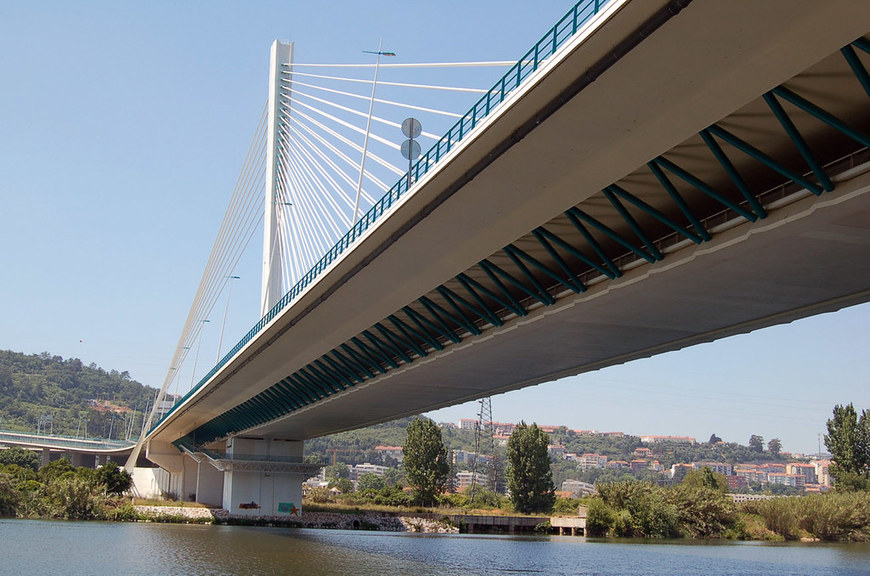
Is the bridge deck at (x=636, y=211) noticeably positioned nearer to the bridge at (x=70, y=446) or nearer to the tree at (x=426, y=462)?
the tree at (x=426, y=462)

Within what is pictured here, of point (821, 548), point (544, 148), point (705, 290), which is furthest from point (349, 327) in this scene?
point (821, 548)

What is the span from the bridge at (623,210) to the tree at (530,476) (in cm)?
4953

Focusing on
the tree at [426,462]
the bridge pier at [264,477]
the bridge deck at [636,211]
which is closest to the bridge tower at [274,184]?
the bridge deck at [636,211]

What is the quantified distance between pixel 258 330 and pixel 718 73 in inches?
1237

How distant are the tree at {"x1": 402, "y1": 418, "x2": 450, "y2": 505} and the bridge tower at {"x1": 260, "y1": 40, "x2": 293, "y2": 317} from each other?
48428mm

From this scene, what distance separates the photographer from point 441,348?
105 ft

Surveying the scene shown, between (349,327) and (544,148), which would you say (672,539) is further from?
(544,148)

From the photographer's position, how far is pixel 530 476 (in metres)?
84.8

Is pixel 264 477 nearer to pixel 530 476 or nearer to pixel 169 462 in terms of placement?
pixel 169 462

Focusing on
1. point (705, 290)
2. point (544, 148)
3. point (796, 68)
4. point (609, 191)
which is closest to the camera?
point (796, 68)

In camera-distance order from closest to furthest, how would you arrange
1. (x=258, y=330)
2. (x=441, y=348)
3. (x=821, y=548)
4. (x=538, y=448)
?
(x=441, y=348)
(x=258, y=330)
(x=821, y=548)
(x=538, y=448)

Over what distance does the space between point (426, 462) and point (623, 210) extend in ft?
252

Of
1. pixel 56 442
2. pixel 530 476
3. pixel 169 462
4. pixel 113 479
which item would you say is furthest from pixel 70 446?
pixel 530 476

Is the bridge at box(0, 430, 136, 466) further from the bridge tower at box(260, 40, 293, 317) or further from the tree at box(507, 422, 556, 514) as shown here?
the bridge tower at box(260, 40, 293, 317)
